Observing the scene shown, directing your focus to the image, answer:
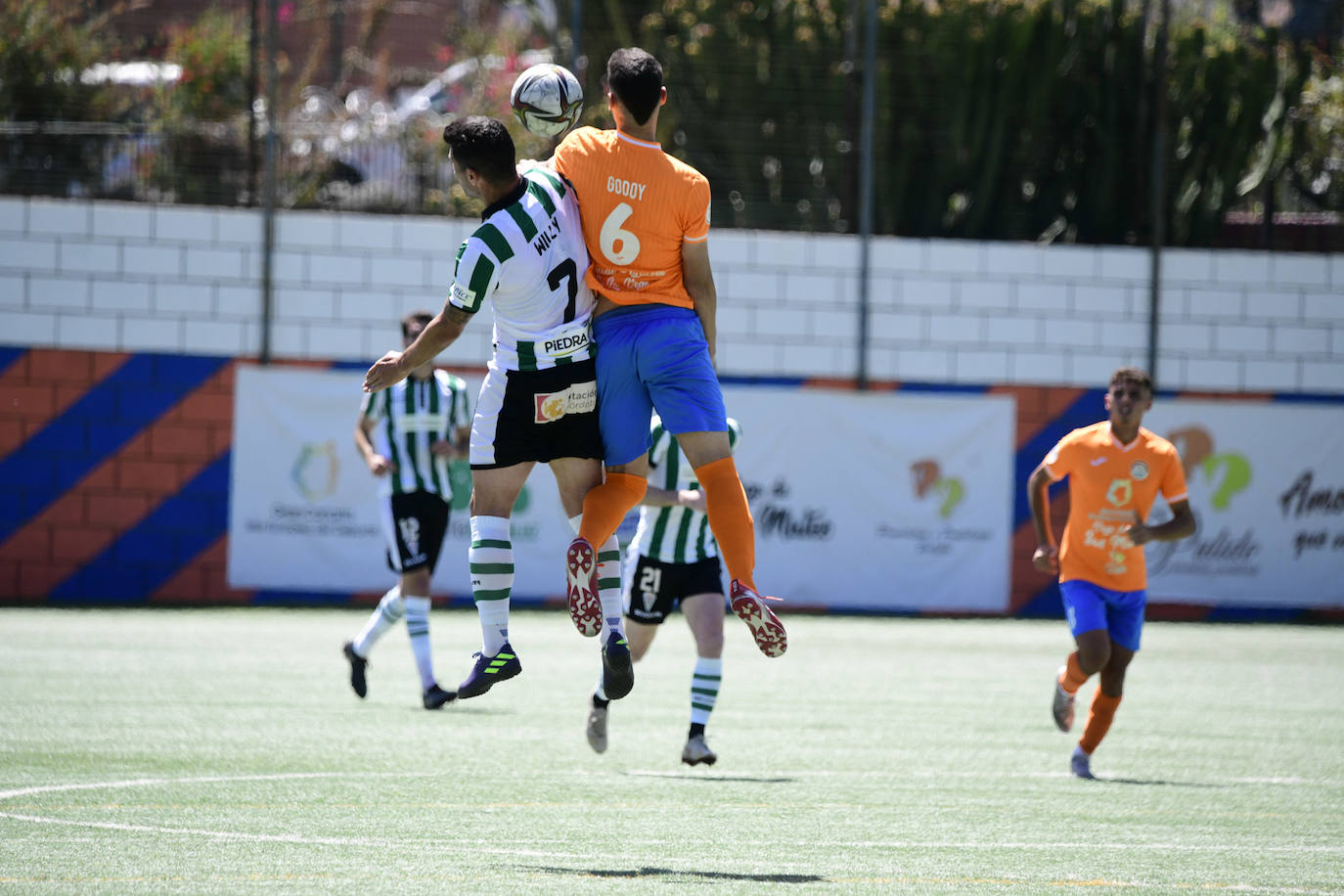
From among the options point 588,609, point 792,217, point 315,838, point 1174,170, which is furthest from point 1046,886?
point 1174,170

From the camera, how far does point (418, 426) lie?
37.5 feet

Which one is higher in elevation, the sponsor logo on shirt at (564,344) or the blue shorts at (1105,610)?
the sponsor logo on shirt at (564,344)

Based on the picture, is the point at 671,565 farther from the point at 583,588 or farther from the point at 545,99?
the point at 545,99

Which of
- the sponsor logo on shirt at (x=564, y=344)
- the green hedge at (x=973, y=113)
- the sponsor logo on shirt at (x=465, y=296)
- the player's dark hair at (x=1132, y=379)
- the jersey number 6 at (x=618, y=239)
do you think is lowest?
the player's dark hair at (x=1132, y=379)

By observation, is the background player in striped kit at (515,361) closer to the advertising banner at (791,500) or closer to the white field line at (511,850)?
the white field line at (511,850)

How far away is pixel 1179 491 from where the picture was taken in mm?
9312

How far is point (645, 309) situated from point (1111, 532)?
3554mm

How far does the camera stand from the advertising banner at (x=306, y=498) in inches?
737

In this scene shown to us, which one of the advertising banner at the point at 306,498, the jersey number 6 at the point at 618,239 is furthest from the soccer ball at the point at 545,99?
the advertising banner at the point at 306,498

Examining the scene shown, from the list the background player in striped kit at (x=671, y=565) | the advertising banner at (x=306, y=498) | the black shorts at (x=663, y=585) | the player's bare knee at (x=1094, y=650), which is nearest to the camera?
the player's bare knee at (x=1094, y=650)

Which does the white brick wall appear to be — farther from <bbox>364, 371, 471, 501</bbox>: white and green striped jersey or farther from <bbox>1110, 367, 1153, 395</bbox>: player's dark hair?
<bbox>1110, 367, 1153, 395</bbox>: player's dark hair

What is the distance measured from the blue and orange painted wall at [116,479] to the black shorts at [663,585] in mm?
9861

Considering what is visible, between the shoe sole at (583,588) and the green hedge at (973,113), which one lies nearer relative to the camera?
the shoe sole at (583,588)

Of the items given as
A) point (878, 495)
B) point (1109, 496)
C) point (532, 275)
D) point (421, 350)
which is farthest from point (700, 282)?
point (878, 495)
